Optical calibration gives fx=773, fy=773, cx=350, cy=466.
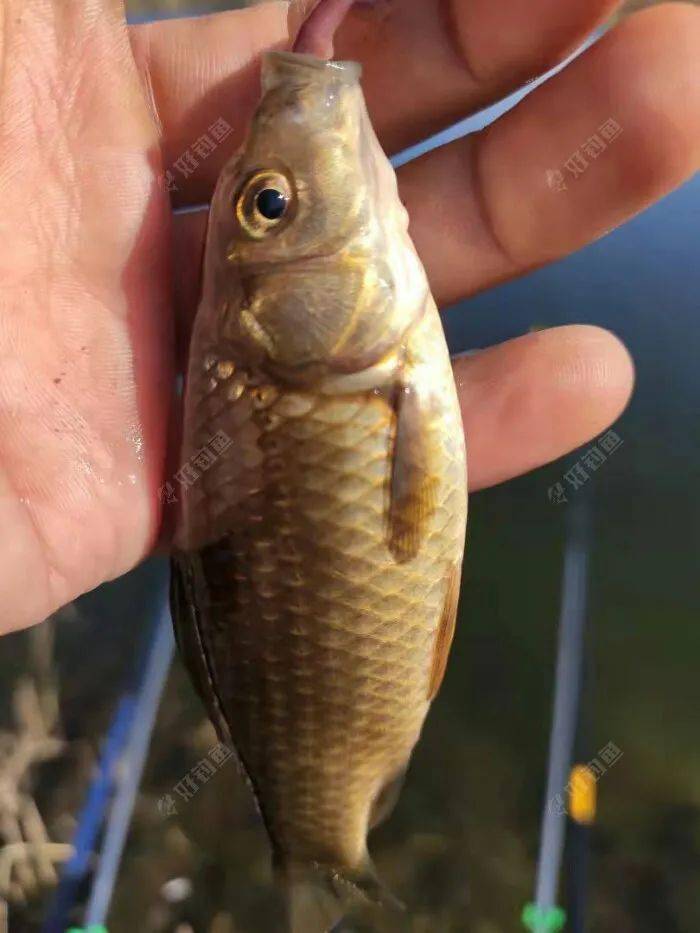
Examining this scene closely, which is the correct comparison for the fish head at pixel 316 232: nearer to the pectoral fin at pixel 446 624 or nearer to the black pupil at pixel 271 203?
the black pupil at pixel 271 203

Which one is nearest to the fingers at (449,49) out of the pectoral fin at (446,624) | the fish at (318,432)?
the fish at (318,432)

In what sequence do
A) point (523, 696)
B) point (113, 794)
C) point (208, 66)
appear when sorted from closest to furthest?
point (208, 66), point (113, 794), point (523, 696)

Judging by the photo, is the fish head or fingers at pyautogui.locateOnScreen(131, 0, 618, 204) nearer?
the fish head

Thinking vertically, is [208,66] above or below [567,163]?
above

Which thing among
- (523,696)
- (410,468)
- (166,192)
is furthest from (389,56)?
(523,696)

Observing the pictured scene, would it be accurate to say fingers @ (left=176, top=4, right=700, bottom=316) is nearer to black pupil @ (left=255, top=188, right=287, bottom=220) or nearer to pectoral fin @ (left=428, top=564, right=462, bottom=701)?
black pupil @ (left=255, top=188, right=287, bottom=220)

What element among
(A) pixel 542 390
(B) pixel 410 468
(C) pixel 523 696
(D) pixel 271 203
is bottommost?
(C) pixel 523 696

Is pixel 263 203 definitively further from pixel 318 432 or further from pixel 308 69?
pixel 318 432

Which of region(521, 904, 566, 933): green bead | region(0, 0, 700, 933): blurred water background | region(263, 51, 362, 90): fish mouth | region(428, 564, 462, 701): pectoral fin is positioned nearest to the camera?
region(263, 51, 362, 90): fish mouth

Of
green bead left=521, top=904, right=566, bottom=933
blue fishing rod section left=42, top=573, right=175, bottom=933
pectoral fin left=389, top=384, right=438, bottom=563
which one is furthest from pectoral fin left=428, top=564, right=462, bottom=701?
blue fishing rod section left=42, top=573, right=175, bottom=933
